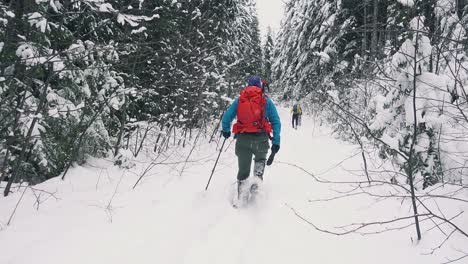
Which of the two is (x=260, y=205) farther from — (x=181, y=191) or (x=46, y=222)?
(x=46, y=222)

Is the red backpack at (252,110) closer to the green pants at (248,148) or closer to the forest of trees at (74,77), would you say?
the green pants at (248,148)

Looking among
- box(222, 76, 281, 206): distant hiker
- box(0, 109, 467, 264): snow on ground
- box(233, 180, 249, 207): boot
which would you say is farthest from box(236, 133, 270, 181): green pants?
box(0, 109, 467, 264): snow on ground

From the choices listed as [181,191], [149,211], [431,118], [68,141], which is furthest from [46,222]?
[431,118]

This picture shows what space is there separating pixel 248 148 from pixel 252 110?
2.04 feet

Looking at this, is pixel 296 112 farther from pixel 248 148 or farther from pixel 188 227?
pixel 188 227

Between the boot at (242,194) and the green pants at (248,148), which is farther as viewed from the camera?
the green pants at (248,148)

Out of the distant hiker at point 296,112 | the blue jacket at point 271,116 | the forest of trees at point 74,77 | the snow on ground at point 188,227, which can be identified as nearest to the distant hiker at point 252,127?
the blue jacket at point 271,116

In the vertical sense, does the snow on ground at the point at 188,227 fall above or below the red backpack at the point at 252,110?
below

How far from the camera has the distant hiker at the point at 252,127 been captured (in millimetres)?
5004

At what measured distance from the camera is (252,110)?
4984 mm

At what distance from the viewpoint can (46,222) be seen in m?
3.80

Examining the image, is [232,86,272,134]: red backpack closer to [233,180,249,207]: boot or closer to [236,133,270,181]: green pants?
[236,133,270,181]: green pants

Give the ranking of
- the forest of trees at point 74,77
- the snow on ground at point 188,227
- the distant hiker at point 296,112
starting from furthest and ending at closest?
the distant hiker at point 296,112 < the forest of trees at point 74,77 < the snow on ground at point 188,227

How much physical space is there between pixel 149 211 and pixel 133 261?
1.32 m
